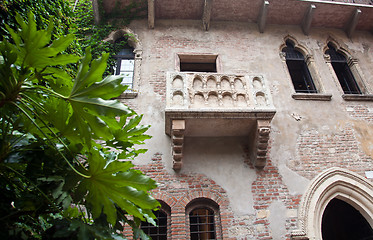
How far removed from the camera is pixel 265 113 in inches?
190

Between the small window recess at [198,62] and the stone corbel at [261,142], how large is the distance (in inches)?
105

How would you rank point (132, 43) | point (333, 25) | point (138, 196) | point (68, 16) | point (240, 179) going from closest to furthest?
point (138, 196) → point (240, 179) → point (68, 16) → point (132, 43) → point (333, 25)

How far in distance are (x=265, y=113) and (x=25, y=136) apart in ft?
13.2

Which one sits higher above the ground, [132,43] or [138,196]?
[132,43]

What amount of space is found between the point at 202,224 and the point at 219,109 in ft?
7.43

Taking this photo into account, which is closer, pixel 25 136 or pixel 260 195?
pixel 25 136

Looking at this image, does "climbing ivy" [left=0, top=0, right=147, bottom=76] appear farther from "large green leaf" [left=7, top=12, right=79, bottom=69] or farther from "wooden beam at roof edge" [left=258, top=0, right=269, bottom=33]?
"large green leaf" [left=7, top=12, right=79, bottom=69]

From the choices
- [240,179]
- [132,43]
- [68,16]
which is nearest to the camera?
[240,179]

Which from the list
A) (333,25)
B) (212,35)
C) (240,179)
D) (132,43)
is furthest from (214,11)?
(240,179)

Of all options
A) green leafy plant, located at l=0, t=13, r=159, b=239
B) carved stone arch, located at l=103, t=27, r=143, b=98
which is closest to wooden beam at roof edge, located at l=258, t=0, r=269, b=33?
carved stone arch, located at l=103, t=27, r=143, b=98

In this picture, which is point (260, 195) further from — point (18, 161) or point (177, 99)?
point (18, 161)

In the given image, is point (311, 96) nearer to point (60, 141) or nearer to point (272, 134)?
point (272, 134)

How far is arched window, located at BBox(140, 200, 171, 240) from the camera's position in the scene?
15.2 ft

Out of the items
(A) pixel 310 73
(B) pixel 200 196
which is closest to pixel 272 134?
(B) pixel 200 196
